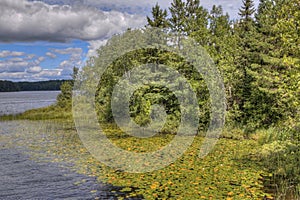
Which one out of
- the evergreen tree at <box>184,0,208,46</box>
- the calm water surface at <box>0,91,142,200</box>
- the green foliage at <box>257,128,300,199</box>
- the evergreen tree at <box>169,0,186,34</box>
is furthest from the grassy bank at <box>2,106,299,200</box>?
the evergreen tree at <box>169,0,186,34</box>

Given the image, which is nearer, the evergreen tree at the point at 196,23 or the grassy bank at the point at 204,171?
the grassy bank at the point at 204,171

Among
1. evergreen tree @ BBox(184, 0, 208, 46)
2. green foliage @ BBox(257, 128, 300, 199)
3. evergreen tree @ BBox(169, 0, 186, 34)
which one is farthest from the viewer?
evergreen tree @ BBox(169, 0, 186, 34)

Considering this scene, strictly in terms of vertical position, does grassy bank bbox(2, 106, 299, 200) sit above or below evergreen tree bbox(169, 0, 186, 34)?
below

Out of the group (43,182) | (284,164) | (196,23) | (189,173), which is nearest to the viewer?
(43,182)

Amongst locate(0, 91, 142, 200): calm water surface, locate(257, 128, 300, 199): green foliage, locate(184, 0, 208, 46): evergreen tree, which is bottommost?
locate(0, 91, 142, 200): calm water surface

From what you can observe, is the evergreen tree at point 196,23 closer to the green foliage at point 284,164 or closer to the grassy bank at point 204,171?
the grassy bank at point 204,171

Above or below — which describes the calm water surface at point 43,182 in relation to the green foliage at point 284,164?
below

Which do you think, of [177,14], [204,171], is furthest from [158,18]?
[204,171]

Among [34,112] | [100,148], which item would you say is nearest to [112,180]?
[100,148]

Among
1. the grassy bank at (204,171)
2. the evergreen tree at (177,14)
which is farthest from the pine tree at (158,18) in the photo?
the grassy bank at (204,171)

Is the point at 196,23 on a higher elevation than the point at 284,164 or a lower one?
higher

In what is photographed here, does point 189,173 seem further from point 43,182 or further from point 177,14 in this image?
point 177,14

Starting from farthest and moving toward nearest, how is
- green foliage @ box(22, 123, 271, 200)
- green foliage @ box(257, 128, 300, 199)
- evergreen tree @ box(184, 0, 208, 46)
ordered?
evergreen tree @ box(184, 0, 208, 46)
green foliage @ box(257, 128, 300, 199)
green foliage @ box(22, 123, 271, 200)

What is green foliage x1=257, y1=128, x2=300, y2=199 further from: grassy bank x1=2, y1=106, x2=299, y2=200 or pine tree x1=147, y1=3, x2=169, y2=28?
pine tree x1=147, y1=3, x2=169, y2=28
